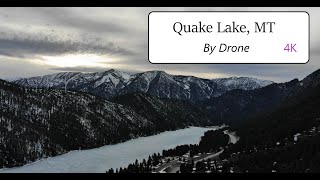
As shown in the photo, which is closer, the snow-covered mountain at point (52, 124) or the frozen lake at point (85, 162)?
the frozen lake at point (85, 162)

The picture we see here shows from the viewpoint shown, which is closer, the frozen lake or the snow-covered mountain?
the frozen lake

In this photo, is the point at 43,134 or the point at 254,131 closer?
the point at 43,134

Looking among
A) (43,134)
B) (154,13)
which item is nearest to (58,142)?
(43,134)

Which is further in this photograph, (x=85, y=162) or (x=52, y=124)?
(x=52, y=124)

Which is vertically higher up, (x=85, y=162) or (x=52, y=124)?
(x=52, y=124)
